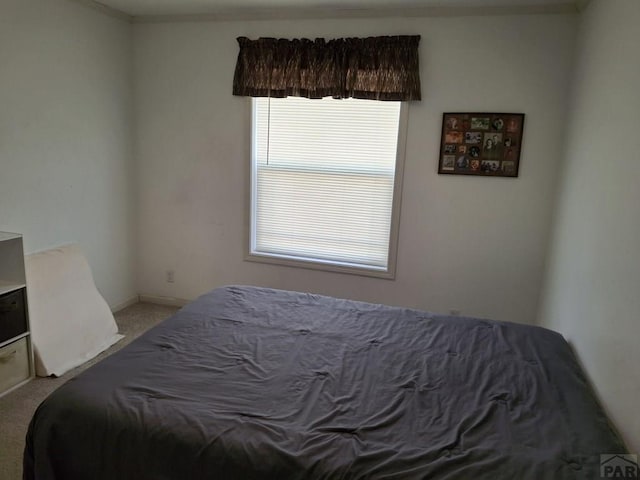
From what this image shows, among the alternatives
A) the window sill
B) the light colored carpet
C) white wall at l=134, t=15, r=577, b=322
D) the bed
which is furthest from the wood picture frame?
the light colored carpet

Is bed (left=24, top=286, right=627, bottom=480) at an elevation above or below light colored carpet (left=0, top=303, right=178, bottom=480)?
above

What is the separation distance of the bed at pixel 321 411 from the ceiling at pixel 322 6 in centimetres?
212

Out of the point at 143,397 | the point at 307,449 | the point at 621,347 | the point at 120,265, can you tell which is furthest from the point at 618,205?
the point at 120,265

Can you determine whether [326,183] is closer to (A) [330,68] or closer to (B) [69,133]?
(A) [330,68]

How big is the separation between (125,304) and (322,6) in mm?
2962

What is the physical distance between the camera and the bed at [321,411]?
54.4 inches

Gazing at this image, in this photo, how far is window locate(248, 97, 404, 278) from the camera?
3.40 meters

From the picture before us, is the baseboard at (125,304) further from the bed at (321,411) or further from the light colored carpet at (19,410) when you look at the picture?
the bed at (321,411)

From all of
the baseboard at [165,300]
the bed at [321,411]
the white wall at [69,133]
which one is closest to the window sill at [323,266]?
the baseboard at [165,300]

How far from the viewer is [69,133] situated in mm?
3182

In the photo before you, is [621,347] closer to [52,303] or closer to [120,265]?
[52,303]

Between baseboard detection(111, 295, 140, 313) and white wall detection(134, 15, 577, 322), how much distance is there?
14cm

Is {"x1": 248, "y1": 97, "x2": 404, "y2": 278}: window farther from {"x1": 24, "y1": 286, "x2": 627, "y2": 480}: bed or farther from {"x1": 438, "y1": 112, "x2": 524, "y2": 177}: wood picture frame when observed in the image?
{"x1": 24, "y1": 286, "x2": 627, "y2": 480}: bed

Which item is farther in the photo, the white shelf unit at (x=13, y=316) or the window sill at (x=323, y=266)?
the window sill at (x=323, y=266)
